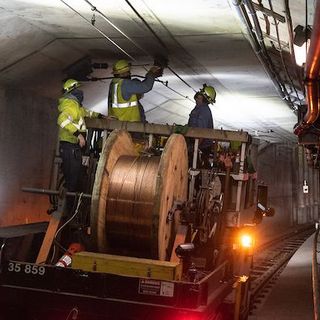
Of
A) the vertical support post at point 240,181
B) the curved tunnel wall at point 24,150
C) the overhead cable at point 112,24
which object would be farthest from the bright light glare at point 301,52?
the curved tunnel wall at point 24,150

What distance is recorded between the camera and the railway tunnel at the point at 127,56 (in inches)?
298

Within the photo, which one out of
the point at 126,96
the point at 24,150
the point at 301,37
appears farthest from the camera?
the point at 24,150

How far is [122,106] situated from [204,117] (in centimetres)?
163

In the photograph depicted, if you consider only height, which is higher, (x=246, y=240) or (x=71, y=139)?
(x=71, y=139)

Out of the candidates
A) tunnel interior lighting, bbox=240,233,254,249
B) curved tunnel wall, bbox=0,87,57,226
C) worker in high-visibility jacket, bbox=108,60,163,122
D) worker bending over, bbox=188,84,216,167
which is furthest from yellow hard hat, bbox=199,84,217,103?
curved tunnel wall, bbox=0,87,57,226

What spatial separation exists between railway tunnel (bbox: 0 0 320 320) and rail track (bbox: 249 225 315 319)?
2453 mm

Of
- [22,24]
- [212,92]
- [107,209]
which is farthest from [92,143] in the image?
[212,92]

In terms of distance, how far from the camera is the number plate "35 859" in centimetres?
470

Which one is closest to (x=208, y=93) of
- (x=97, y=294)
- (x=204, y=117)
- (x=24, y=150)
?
(x=204, y=117)

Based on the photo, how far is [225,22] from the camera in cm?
822

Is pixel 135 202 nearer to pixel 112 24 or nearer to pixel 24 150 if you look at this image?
pixel 112 24

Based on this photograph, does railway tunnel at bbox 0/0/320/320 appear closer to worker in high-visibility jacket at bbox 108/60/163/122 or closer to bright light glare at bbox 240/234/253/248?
bright light glare at bbox 240/234/253/248

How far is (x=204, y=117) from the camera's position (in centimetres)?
868

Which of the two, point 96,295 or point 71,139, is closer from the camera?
point 96,295
